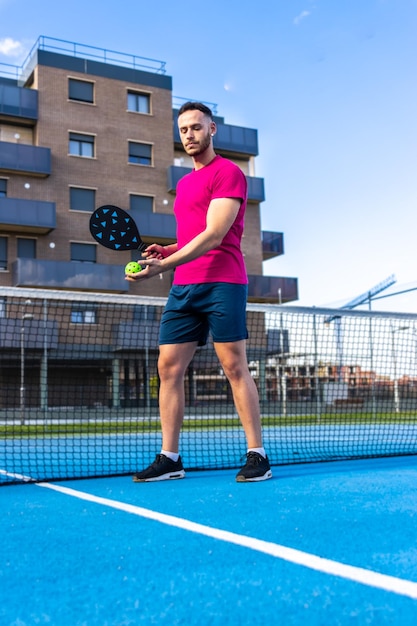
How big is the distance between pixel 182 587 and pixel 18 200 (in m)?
33.6

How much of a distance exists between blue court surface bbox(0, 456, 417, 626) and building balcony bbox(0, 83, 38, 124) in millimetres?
33672

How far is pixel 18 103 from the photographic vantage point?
35281 mm

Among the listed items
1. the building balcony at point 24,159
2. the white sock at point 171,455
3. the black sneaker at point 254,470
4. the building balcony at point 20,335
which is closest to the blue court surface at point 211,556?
the black sneaker at point 254,470

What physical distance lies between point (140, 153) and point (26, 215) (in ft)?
25.9

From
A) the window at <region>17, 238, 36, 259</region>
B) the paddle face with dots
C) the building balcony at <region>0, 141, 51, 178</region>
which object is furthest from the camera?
the window at <region>17, 238, 36, 259</region>

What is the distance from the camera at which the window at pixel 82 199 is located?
36.7m

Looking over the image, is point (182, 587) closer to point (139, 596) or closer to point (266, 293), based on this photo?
point (139, 596)

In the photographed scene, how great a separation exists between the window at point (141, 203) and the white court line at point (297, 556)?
35.4 metres

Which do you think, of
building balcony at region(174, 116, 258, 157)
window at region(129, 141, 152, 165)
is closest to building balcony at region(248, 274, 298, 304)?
building balcony at region(174, 116, 258, 157)

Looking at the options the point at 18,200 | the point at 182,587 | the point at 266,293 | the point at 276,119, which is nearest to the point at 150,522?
the point at 182,587

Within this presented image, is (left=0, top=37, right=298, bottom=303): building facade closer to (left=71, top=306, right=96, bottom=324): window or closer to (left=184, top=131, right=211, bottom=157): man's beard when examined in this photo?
(left=71, top=306, right=96, bottom=324): window

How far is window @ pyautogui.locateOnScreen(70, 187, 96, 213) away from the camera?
36656mm

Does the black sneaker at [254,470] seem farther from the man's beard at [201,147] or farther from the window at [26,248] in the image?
the window at [26,248]

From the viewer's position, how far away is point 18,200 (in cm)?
3397
